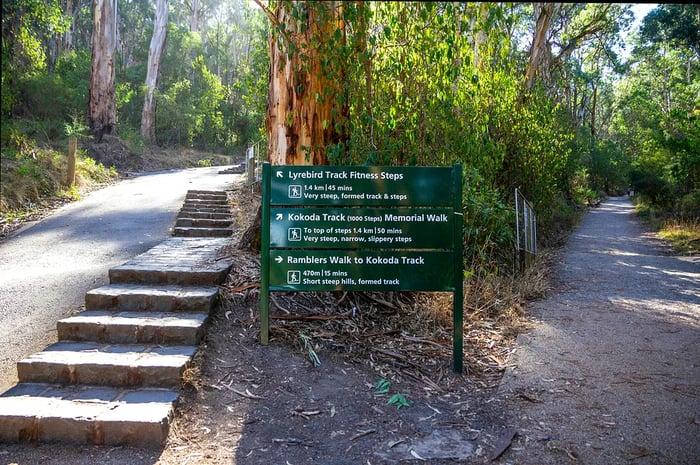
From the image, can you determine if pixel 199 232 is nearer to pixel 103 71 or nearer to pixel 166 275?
pixel 166 275

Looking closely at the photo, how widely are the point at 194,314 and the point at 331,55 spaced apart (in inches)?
110

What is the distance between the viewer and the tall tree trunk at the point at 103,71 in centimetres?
2095

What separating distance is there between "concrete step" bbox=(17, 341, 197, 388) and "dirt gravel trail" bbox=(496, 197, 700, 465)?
8.40 feet

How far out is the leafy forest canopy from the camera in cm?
553

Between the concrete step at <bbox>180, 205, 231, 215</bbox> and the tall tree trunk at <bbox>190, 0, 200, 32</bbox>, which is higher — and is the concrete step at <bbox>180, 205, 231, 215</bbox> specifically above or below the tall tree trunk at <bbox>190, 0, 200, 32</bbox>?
below

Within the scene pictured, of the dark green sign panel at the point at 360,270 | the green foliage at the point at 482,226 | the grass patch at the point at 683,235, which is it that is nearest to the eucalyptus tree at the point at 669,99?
the grass patch at the point at 683,235

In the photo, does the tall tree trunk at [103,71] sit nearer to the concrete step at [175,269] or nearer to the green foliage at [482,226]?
the concrete step at [175,269]

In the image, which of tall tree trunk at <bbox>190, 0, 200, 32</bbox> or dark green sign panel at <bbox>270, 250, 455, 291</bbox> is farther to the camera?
tall tree trunk at <bbox>190, 0, 200, 32</bbox>

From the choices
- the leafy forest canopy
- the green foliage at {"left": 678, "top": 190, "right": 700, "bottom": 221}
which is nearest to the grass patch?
the green foliage at {"left": 678, "top": 190, "right": 700, "bottom": 221}

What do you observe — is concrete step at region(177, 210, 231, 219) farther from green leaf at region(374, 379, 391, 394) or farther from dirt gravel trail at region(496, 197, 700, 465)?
green leaf at region(374, 379, 391, 394)

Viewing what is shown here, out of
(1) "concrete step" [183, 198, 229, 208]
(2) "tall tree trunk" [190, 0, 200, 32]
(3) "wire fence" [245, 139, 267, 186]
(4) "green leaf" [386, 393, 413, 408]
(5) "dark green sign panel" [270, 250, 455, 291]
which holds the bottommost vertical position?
(4) "green leaf" [386, 393, 413, 408]

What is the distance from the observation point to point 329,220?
4.80 metres

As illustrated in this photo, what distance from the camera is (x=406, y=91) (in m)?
6.23

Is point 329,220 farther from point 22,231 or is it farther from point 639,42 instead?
point 639,42
